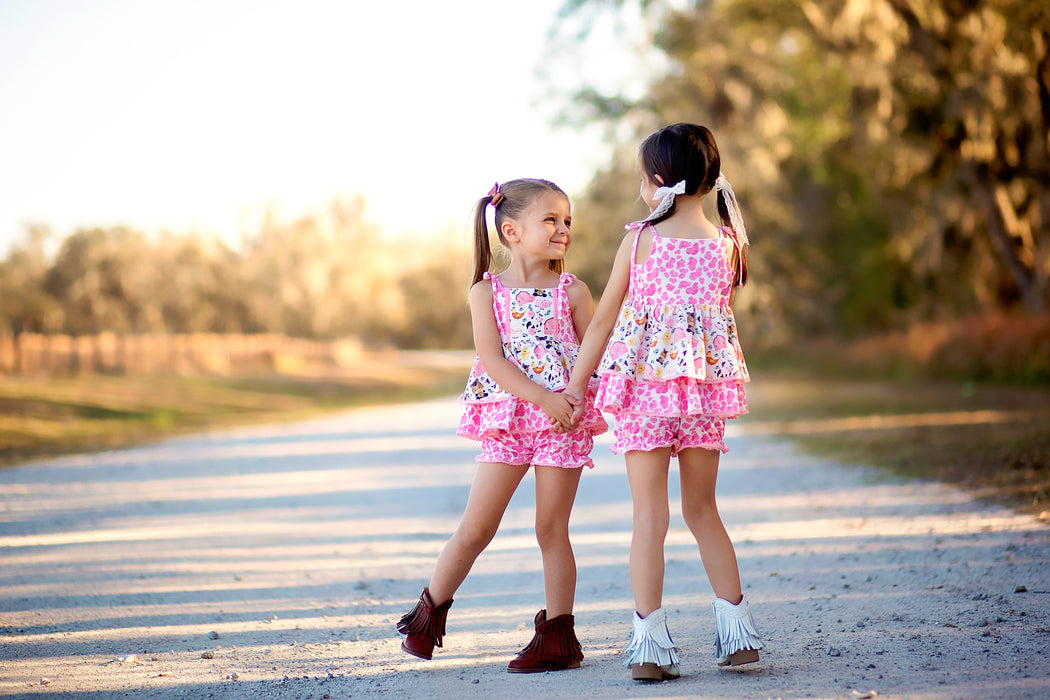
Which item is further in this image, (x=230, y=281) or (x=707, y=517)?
(x=230, y=281)

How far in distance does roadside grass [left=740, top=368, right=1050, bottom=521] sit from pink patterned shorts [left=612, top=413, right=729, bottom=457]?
3175 millimetres

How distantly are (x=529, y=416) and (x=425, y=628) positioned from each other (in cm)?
80

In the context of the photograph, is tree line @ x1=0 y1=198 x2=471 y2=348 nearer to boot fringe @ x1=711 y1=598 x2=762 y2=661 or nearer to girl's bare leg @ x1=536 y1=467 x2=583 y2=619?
girl's bare leg @ x1=536 y1=467 x2=583 y2=619

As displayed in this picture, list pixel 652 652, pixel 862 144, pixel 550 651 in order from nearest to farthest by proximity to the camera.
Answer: pixel 652 652
pixel 550 651
pixel 862 144

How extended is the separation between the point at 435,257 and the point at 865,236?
59.9 metres

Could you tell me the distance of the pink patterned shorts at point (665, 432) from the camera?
10.5 feet

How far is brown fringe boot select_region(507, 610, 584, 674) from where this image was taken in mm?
3299

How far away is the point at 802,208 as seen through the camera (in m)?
33.5

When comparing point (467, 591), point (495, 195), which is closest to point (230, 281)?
point (467, 591)

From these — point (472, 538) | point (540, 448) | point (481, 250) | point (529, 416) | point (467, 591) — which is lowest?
point (467, 591)

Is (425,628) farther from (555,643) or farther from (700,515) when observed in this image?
(700,515)

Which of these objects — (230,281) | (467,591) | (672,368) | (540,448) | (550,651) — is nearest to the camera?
(672,368)

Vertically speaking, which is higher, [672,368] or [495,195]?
[495,195]

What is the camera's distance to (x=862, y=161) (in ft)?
61.3
